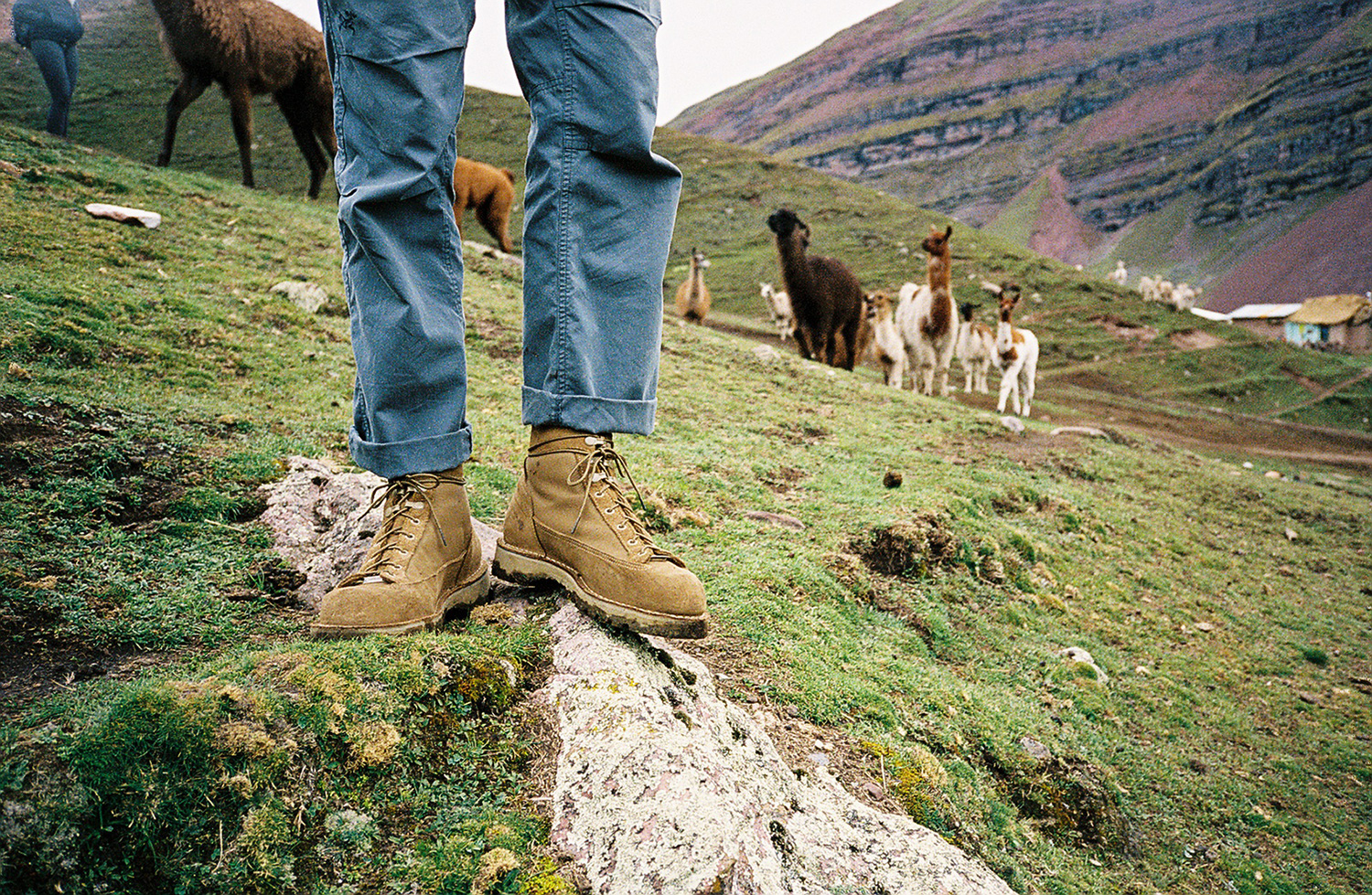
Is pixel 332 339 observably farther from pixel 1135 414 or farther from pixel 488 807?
pixel 1135 414

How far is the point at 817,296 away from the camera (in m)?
11.6

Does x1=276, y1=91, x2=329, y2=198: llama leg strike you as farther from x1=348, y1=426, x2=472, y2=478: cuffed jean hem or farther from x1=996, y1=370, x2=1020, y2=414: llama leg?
x1=348, y1=426, x2=472, y2=478: cuffed jean hem

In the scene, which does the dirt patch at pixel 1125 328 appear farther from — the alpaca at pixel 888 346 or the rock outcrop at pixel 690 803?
the rock outcrop at pixel 690 803

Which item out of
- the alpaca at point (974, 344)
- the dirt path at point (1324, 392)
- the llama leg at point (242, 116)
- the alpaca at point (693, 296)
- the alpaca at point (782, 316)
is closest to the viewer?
the llama leg at point (242, 116)

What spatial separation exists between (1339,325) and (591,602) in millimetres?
41497

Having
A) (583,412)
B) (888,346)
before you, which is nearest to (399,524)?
(583,412)

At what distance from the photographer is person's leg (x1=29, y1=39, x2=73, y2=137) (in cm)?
901

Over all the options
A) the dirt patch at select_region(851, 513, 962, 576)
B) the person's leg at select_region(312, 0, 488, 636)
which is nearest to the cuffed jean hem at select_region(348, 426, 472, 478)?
the person's leg at select_region(312, 0, 488, 636)

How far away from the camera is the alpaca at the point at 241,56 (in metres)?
9.95

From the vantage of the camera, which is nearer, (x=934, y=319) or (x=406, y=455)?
(x=406, y=455)

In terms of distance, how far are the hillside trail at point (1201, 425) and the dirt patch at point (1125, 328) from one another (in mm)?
4257

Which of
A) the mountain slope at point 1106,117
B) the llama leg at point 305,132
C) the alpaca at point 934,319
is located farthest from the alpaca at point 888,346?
the mountain slope at point 1106,117

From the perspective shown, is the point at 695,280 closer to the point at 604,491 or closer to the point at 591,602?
the point at 604,491

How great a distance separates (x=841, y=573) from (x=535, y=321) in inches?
72.3
